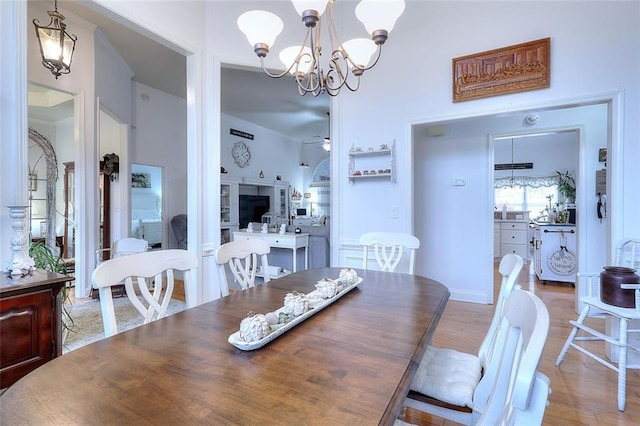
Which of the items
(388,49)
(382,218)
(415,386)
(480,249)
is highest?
(388,49)

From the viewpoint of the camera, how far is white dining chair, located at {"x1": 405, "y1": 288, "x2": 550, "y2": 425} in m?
0.54

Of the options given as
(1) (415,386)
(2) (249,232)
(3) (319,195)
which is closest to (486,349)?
(1) (415,386)

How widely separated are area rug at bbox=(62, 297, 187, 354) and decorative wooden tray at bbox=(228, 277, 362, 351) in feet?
6.30

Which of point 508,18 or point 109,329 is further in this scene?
point 508,18

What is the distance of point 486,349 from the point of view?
148 centimetres

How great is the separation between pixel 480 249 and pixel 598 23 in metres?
2.40

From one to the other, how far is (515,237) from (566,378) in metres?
5.38

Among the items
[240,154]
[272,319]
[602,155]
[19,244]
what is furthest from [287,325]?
[240,154]

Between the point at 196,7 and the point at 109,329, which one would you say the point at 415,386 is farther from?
the point at 196,7

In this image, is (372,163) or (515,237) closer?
(372,163)

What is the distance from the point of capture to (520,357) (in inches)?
28.1

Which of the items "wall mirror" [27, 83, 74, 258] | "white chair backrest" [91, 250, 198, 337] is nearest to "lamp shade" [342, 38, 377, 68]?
"white chair backrest" [91, 250, 198, 337]

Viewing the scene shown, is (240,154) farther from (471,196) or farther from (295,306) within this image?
(295,306)

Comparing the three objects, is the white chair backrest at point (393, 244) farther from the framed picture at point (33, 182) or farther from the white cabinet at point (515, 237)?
the framed picture at point (33, 182)
